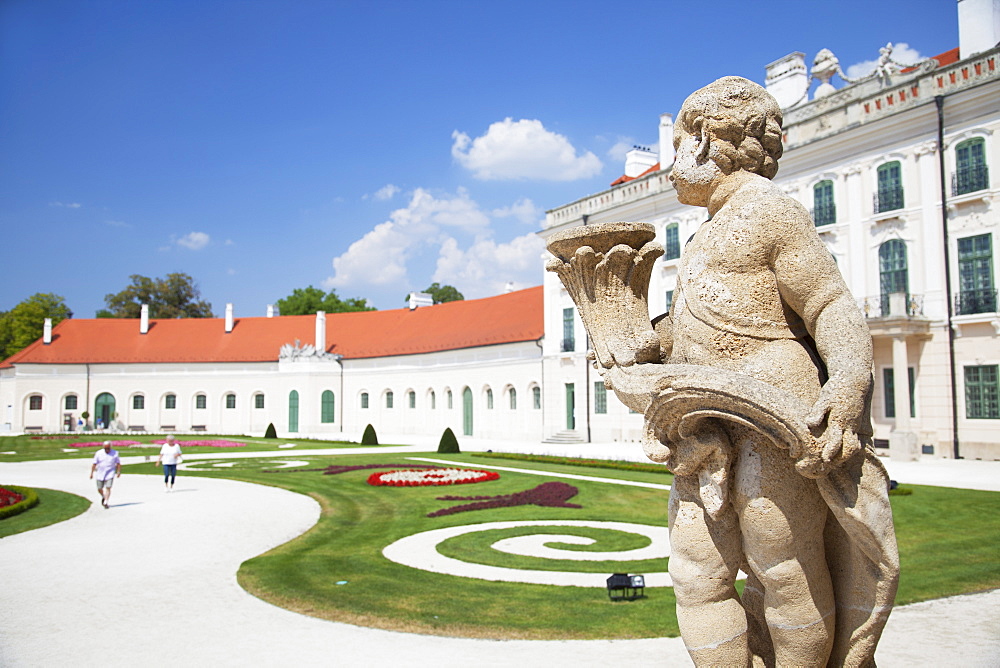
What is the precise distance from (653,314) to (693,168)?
2813cm

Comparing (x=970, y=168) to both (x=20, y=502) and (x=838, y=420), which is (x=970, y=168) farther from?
(x=20, y=502)

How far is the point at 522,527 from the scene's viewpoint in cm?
1241

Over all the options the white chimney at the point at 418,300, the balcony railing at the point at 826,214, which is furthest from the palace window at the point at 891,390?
the white chimney at the point at 418,300

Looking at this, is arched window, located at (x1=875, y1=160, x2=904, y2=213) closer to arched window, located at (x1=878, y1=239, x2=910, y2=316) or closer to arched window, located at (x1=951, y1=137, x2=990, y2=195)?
arched window, located at (x1=878, y1=239, x2=910, y2=316)

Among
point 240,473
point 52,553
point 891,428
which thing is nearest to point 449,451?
point 240,473

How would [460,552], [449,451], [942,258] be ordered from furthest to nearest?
1. [449,451]
2. [942,258]
3. [460,552]

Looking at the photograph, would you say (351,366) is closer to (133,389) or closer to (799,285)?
(133,389)

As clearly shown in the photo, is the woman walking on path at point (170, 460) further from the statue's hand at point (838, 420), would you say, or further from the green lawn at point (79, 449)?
the statue's hand at point (838, 420)

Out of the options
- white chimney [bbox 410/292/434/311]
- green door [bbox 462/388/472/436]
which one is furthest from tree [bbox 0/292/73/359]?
green door [bbox 462/388/472/436]

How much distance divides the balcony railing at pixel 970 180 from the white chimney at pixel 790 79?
7729 millimetres

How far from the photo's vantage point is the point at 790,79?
2970 cm

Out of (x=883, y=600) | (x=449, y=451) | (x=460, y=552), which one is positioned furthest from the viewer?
(x=449, y=451)

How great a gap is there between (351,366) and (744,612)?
49.4 m

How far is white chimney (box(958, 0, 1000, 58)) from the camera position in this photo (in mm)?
24141
